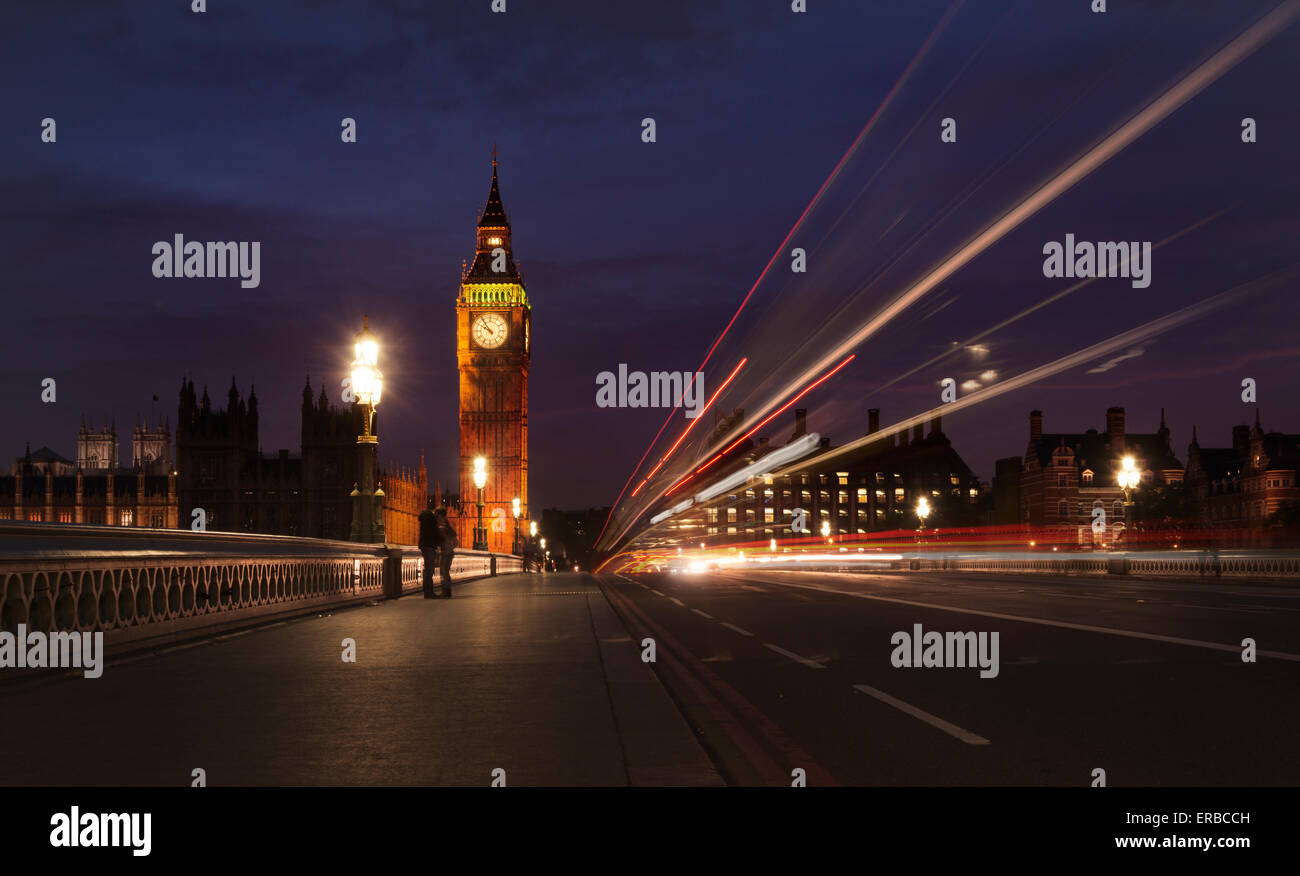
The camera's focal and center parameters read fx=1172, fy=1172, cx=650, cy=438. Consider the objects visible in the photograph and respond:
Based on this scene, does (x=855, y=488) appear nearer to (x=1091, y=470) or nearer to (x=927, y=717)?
(x=1091, y=470)

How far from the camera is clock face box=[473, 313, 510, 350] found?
17125cm

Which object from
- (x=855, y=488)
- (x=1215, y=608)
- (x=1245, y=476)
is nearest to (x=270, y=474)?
(x=855, y=488)

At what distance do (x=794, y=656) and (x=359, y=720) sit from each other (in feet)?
18.6

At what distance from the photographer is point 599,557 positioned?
115562mm

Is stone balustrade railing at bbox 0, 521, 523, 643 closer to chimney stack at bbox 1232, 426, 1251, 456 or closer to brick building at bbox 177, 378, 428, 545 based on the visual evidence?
chimney stack at bbox 1232, 426, 1251, 456

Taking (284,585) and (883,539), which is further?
(883,539)

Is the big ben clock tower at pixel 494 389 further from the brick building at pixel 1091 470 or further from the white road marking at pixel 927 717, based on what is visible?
the white road marking at pixel 927 717

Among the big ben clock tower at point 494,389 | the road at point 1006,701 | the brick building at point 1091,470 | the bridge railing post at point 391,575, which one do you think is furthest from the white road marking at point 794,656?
the big ben clock tower at point 494,389

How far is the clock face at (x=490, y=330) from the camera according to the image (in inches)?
6742

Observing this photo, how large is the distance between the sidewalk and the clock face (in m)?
159

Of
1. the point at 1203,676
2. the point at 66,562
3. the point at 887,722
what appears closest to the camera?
the point at 887,722

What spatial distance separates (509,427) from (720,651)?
6137 inches
